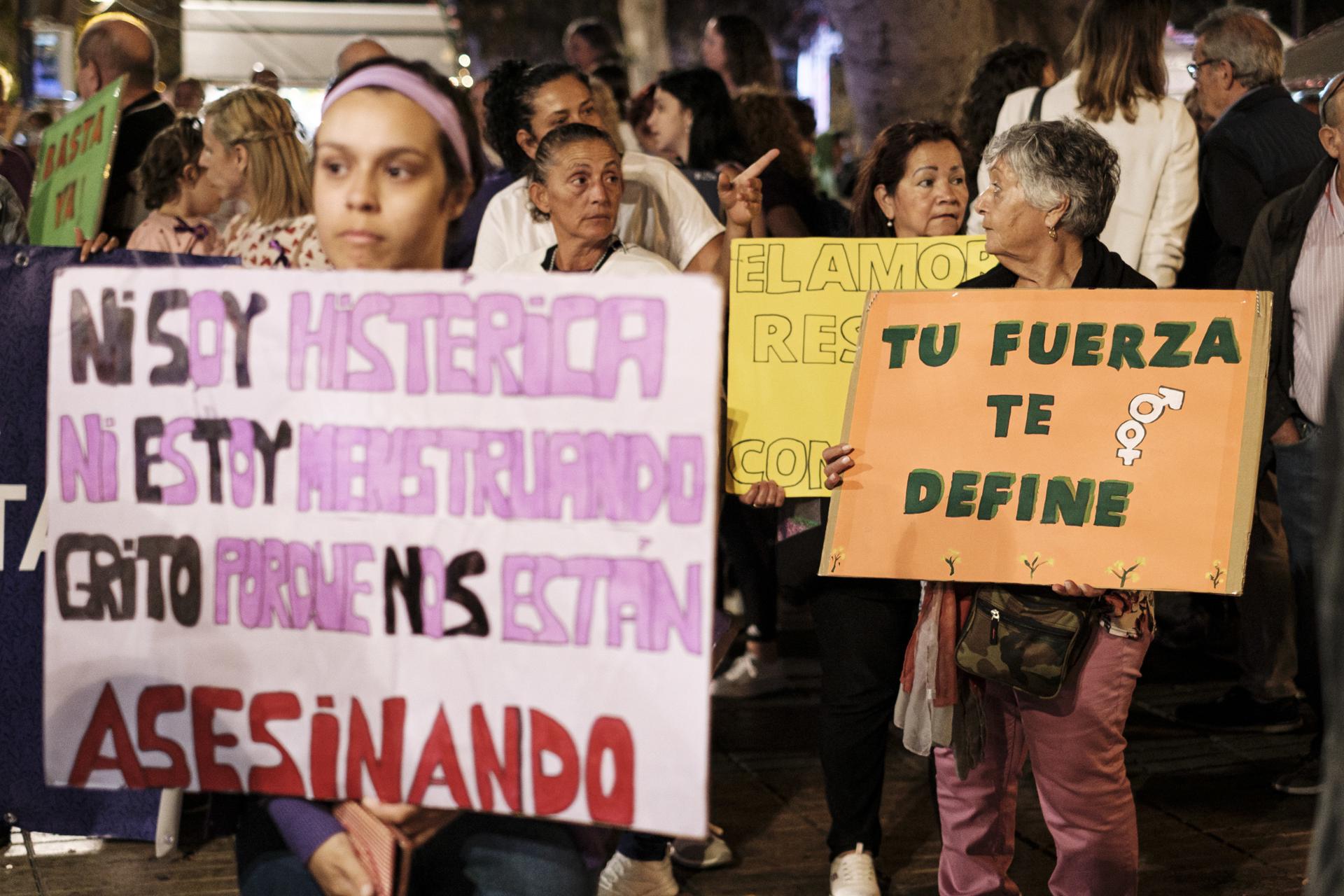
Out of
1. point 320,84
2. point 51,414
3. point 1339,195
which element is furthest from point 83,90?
point 320,84

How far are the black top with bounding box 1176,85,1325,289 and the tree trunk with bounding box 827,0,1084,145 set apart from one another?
280 cm

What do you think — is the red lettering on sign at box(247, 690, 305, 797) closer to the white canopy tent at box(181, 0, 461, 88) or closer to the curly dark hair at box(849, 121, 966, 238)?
the curly dark hair at box(849, 121, 966, 238)

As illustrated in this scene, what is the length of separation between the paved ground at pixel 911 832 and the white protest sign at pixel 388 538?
214 cm

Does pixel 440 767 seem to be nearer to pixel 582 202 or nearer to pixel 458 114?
pixel 458 114

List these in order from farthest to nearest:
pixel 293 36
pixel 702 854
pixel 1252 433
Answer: pixel 293 36 < pixel 702 854 < pixel 1252 433

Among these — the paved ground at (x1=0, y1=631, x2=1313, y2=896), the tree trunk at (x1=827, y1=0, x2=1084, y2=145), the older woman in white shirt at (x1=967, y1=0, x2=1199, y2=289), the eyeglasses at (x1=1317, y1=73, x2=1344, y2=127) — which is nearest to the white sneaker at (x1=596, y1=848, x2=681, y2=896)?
the paved ground at (x1=0, y1=631, x2=1313, y2=896)

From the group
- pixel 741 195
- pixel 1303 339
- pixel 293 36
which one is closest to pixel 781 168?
pixel 741 195

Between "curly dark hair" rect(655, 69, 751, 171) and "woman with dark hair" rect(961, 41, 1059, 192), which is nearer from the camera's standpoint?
"woman with dark hair" rect(961, 41, 1059, 192)

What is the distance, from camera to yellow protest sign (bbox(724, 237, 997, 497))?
12.5 feet

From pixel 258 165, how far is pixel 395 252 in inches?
99.3

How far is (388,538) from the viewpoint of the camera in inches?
86.7

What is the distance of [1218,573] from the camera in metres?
3.10

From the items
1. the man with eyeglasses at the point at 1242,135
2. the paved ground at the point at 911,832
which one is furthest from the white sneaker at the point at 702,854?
the man with eyeglasses at the point at 1242,135

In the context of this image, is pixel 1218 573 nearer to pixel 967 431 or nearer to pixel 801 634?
pixel 967 431
